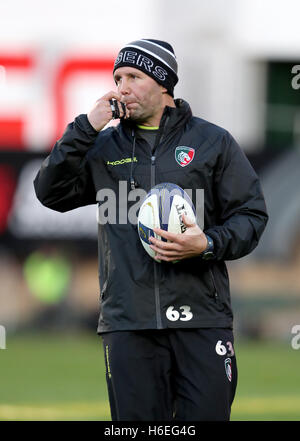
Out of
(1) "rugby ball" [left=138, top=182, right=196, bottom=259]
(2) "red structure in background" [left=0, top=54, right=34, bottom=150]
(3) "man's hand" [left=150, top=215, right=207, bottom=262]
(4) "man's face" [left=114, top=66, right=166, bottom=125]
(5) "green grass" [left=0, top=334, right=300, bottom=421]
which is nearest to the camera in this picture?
(3) "man's hand" [left=150, top=215, right=207, bottom=262]

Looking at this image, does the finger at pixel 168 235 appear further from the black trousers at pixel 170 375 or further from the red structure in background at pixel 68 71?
the red structure in background at pixel 68 71

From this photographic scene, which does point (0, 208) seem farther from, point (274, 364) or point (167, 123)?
point (167, 123)

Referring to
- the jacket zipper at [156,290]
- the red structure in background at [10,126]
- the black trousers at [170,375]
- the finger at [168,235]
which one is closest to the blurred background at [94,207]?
the red structure in background at [10,126]

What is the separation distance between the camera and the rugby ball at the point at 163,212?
5793 mm

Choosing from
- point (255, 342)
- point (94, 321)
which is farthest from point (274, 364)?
point (94, 321)

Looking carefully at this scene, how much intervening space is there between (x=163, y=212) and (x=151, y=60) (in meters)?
0.91

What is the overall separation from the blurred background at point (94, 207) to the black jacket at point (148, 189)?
4176mm

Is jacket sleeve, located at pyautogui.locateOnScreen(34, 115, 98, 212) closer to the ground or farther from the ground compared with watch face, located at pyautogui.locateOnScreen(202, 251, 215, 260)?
farther from the ground

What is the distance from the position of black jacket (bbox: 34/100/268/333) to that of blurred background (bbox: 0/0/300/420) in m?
4.18

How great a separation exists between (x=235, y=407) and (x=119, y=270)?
5366mm

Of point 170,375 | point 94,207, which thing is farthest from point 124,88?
point 94,207

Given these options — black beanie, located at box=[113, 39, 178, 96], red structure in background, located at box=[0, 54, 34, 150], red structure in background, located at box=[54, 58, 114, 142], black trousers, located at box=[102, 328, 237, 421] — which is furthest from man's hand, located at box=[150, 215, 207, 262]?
red structure in background, located at box=[0, 54, 34, 150]

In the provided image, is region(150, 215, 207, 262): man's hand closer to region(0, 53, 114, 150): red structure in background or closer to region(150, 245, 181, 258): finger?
region(150, 245, 181, 258): finger

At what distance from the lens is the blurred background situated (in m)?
14.2
